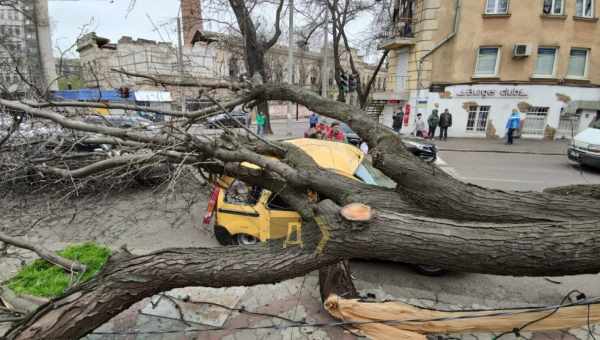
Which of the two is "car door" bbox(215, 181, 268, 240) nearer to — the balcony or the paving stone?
the paving stone

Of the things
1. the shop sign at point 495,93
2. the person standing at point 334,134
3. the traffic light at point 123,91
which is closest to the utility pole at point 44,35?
the traffic light at point 123,91

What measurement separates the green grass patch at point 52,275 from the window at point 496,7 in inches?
752

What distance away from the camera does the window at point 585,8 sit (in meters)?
15.1

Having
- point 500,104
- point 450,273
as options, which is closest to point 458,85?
point 500,104

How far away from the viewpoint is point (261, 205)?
13.1 ft

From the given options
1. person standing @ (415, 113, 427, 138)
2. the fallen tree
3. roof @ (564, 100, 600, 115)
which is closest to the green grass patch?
the fallen tree

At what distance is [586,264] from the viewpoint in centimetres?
198

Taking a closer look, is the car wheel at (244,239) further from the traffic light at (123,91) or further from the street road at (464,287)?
the traffic light at (123,91)

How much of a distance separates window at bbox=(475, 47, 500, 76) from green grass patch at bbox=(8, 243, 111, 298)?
18.0 metres

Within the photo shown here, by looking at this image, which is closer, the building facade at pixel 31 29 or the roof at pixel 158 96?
the roof at pixel 158 96

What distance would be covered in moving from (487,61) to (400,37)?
4715mm

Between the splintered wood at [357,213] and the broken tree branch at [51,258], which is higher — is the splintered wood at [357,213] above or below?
above

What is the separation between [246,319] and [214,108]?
2.38 metres

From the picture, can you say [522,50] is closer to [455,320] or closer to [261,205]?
[261,205]
